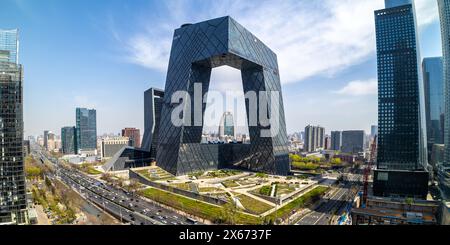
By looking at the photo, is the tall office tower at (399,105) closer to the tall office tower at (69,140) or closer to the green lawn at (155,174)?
the green lawn at (155,174)

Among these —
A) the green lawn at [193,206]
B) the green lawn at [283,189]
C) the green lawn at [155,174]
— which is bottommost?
the green lawn at [283,189]

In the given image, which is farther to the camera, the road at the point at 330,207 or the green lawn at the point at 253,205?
the green lawn at the point at 253,205

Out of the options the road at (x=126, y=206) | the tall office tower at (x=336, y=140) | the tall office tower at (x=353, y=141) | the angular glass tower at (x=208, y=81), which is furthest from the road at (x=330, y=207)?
the tall office tower at (x=336, y=140)

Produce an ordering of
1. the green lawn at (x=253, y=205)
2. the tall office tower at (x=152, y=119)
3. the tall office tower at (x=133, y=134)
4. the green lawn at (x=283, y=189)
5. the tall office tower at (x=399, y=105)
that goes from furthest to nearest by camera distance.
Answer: the tall office tower at (x=133, y=134) < the tall office tower at (x=152, y=119) < the tall office tower at (x=399, y=105) < the green lawn at (x=283, y=189) < the green lawn at (x=253, y=205)

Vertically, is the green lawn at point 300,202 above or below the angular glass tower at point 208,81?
below
